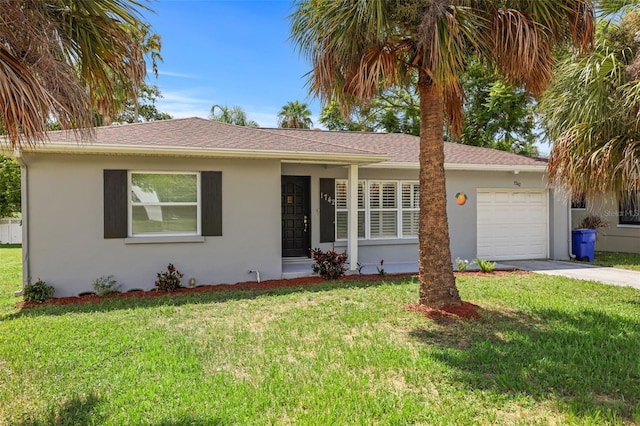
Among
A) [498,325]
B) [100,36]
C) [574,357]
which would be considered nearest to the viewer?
[100,36]

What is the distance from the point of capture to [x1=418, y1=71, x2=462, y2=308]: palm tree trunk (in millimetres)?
6699

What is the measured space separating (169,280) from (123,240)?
1288 millimetres

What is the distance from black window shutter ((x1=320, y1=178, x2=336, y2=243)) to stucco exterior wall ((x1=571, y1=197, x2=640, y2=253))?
34.7ft

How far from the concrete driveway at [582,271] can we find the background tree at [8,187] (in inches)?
935

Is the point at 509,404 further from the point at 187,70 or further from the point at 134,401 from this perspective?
the point at 187,70

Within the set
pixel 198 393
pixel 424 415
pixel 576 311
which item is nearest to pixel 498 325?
pixel 576 311

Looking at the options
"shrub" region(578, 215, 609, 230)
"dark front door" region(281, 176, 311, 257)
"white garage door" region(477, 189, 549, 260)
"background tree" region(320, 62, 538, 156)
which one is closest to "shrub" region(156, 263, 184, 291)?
"dark front door" region(281, 176, 311, 257)

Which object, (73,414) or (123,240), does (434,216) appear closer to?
(73,414)

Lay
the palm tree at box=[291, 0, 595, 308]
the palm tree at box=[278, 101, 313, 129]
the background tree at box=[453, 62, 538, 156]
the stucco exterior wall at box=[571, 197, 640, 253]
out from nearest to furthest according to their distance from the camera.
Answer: the palm tree at box=[291, 0, 595, 308] → the stucco exterior wall at box=[571, 197, 640, 253] → the background tree at box=[453, 62, 538, 156] → the palm tree at box=[278, 101, 313, 129]

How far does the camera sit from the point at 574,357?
4812mm

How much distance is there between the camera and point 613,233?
16297 millimetres

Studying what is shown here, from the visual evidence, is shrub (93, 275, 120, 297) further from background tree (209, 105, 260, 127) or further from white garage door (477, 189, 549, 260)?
background tree (209, 105, 260, 127)

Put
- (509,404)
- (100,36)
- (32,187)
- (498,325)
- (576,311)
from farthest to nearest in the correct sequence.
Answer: (32,187) < (576,311) < (498,325) < (100,36) < (509,404)

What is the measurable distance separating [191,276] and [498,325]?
631 cm
